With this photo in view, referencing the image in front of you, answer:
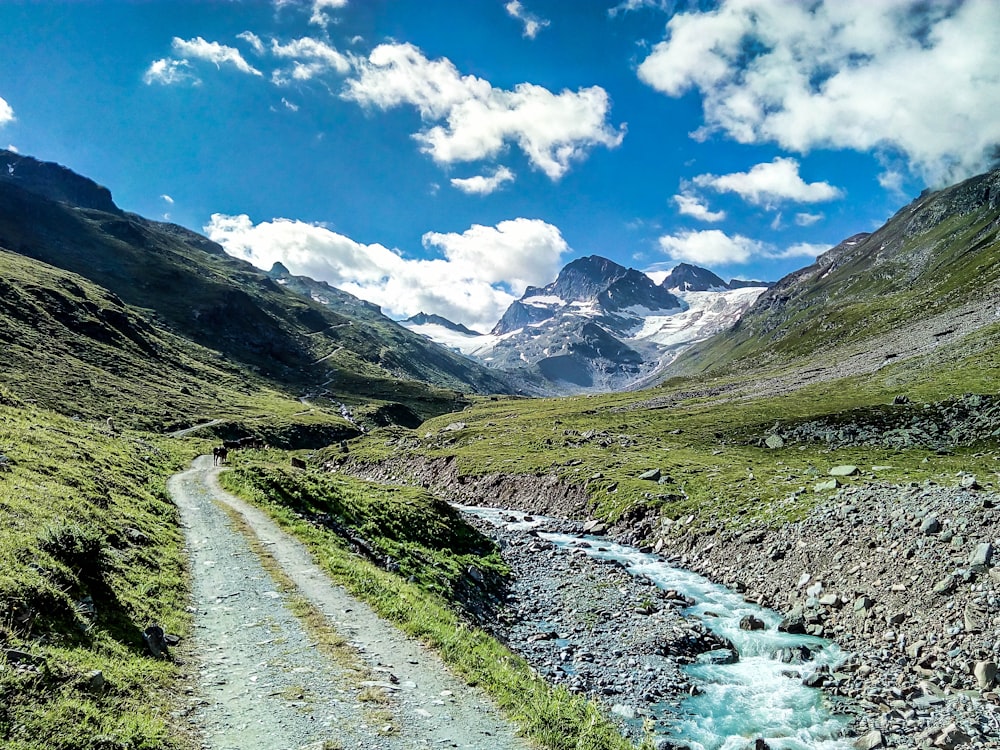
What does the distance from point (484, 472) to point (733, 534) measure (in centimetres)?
4502

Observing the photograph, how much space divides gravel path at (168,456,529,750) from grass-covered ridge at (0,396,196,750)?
0.99 metres

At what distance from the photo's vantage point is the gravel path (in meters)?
11.0

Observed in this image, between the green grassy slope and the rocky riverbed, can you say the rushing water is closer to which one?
the rocky riverbed

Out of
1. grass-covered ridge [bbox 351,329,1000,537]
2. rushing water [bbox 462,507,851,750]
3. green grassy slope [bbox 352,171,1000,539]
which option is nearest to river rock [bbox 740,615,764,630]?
rushing water [bbox 462,507,851,750]

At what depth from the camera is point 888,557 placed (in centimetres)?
2738

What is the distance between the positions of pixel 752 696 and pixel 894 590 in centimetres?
1045

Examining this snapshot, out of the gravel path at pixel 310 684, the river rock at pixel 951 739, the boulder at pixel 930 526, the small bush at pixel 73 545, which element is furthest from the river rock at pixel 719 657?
the small bush at pixel 73 545

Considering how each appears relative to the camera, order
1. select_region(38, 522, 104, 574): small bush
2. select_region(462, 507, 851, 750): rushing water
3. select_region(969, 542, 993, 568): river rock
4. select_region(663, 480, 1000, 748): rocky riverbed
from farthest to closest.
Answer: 1. select_region(969, 542, 993, 568): river rock
2. select_region(663, 480, 1000, 748): rocky riverbed
3. select_region(462, 507, 851, 750): rushing water
4. select_region(38, 522, 104, 574): small bush

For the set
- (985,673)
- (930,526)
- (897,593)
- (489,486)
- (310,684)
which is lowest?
(310,684)

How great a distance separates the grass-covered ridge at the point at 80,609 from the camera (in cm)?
907

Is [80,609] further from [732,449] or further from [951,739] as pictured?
[732,449]

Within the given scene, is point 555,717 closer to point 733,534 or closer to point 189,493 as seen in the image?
point 733,534

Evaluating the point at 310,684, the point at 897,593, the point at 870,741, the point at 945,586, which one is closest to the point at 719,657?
the point at 870,741

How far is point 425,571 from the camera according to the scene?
30.3m
